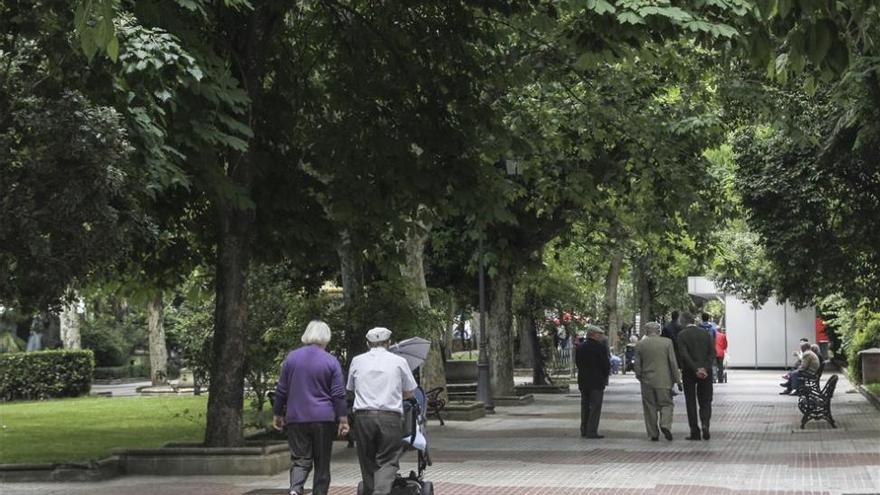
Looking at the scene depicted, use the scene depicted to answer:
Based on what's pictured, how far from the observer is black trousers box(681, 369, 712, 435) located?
57.9 ft

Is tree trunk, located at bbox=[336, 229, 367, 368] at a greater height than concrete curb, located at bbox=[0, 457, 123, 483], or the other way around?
tree trunk, located at bbox=[336, 229, 367, 368]

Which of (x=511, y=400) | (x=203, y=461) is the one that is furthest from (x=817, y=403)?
(x=203, y=461)

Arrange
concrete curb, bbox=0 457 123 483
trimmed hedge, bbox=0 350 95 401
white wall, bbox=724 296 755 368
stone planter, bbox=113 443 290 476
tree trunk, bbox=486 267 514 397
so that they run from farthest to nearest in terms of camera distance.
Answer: white wall, bbox=724 296 755 368, trimmed hedge, bbox=0 350 95 401, tree trunk, bbox=486 267 514 397, stone planter, bbox=113 443 290 476, concrete curb, bbox=0 457 123 483

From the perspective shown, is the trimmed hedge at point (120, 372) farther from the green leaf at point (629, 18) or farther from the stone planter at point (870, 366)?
the green leaf at point (629, 18)

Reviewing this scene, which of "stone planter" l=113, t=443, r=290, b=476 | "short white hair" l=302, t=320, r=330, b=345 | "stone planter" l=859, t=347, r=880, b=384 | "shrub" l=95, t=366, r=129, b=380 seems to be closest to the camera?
"short white hair" l=302, t=320, r=330, b=345

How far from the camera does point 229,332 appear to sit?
590 inches

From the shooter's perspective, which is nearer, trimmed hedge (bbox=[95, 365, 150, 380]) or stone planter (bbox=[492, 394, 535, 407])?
stone planter (bbox=[492, 394, 535, 407])

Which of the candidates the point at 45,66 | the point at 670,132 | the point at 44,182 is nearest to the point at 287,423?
the point at 44,182

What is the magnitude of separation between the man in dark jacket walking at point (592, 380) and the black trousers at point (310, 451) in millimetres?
8569

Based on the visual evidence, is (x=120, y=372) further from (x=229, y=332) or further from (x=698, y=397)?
(x=229, y=332)

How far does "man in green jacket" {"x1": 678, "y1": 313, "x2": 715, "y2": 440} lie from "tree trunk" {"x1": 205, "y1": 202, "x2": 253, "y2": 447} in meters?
6.88

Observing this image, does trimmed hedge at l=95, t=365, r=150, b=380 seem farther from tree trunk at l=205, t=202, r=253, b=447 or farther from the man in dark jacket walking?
tree trunk at l=205, t=202, r=253, b=447

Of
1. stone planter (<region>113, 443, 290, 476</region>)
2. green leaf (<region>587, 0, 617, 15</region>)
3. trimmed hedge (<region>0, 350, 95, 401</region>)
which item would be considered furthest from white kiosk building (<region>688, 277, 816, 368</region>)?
green leaf (<region>587, 0, 617, 15</region>)

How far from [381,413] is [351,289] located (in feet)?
30.6
